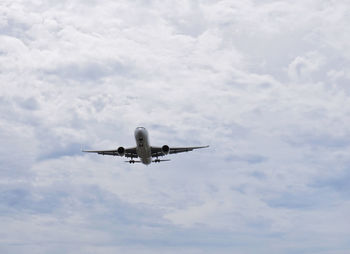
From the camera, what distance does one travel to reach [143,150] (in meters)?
89.6

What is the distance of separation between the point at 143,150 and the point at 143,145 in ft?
5.44

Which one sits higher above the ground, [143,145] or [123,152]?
[123,152]

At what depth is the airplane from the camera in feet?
285

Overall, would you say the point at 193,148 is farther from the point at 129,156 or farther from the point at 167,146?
the point at 129,156

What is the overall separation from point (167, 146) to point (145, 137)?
348 inches

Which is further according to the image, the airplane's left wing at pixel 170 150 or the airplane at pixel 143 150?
the airplane's left wing at pixel 170 150

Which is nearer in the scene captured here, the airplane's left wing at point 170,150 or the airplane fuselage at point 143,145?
the airplane fuselage at point 143,145

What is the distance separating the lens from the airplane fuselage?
86.3 metres

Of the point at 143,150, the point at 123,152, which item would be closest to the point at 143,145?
the point at 143,150

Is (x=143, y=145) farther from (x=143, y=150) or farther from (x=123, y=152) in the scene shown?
(x=123, y=152)

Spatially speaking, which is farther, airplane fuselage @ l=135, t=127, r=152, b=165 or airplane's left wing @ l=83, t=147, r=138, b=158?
airplane's left wing @ l=83, t=147, r=138, b=158

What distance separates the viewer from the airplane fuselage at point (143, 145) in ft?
283

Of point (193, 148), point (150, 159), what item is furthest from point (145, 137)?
point (193, 148)

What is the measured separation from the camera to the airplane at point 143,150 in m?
86.9
